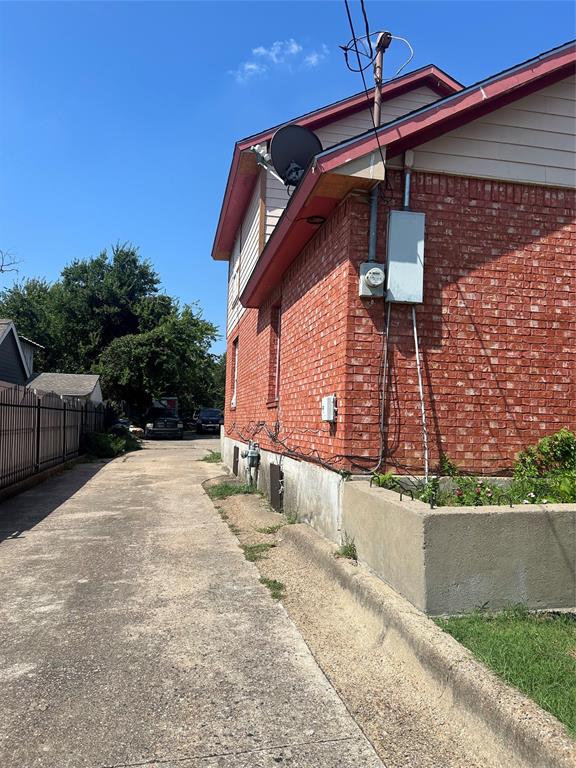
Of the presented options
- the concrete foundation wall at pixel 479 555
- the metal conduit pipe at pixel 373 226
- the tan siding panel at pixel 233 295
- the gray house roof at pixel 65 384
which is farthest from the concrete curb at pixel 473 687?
the gray house roof at pixel 65 384

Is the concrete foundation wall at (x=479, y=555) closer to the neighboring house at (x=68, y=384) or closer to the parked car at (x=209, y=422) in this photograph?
the neighboring house at (x=68, y=384)

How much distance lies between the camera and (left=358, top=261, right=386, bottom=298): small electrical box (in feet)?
18.9

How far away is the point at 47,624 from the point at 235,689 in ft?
5.96

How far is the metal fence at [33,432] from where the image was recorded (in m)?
10.6

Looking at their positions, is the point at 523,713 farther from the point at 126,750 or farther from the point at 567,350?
the point at 567,350

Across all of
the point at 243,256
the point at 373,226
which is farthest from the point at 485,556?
the point at 243,256

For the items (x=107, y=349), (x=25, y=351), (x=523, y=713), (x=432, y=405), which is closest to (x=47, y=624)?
(x=523, y=713)

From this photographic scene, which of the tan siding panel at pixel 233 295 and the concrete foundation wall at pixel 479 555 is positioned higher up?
the tan siding panel at pixel 233 295

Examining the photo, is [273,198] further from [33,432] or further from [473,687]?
[473,687]

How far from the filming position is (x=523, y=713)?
265 centimetres

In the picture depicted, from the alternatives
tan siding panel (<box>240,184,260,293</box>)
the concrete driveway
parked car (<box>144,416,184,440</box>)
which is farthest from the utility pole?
parked car (<box>144,416,184,440</box>)

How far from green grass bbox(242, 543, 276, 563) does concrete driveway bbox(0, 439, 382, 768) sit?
0.33 feet

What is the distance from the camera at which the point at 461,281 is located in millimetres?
6039

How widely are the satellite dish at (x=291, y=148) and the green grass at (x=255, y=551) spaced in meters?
5.24
